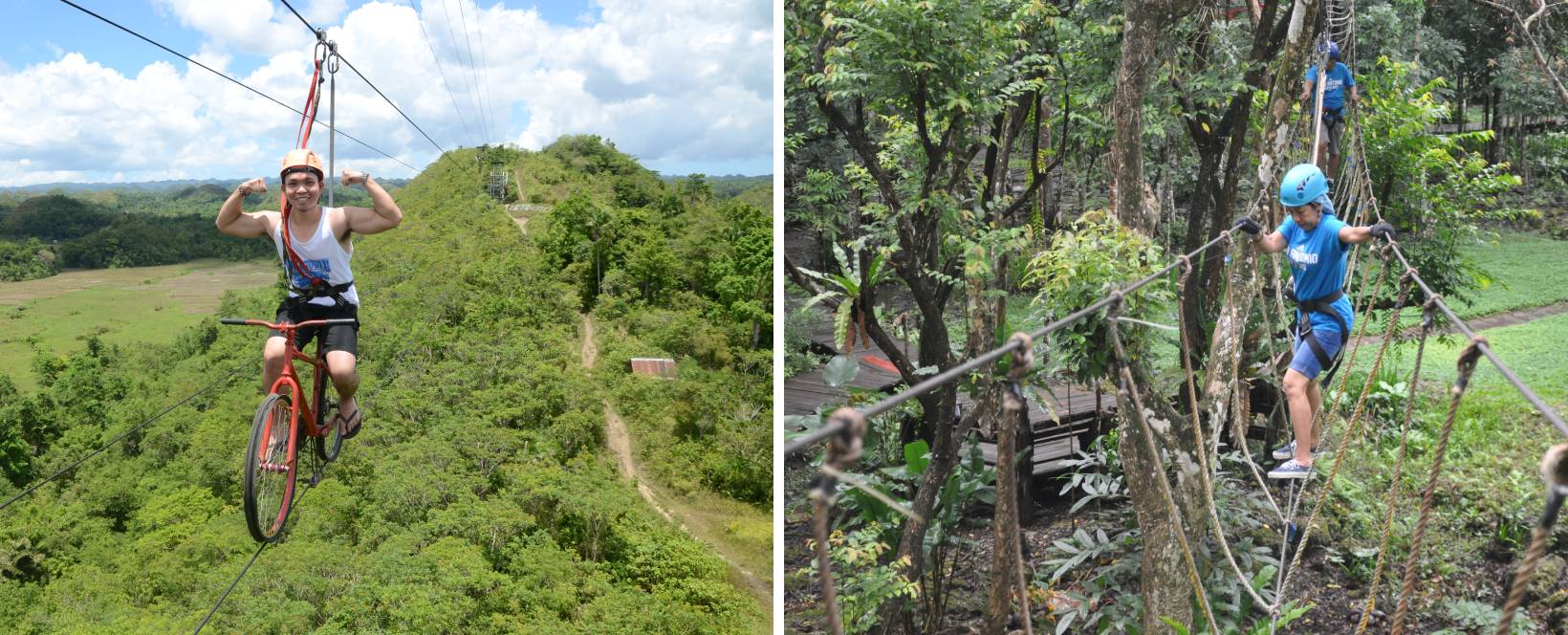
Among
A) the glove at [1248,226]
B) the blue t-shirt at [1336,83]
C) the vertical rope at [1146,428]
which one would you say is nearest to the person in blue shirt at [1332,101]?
the blue t-shirt at [1336,83]

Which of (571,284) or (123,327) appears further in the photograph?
(571,284)

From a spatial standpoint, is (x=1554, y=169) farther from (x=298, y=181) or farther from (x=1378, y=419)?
(x=298, y=181)

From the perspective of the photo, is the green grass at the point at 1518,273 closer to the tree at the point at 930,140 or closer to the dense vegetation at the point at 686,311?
the tree at the point at 930,140

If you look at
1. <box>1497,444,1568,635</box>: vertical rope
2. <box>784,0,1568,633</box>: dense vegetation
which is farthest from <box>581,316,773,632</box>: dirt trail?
<box>1497,444,1568,635</box>: vertical rope

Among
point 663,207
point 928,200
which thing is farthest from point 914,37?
point 663,207

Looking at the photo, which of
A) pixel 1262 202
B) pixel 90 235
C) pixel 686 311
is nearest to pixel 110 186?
pixel 90 235

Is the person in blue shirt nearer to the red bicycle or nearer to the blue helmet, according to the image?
the blue helmet
